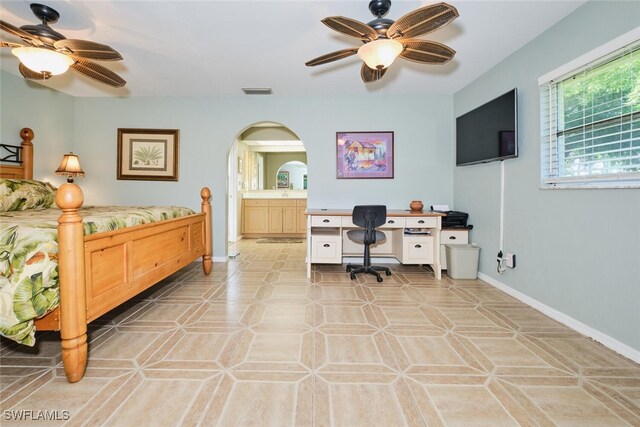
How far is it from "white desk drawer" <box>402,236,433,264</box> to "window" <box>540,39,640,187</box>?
1.32m

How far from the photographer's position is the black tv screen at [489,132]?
8.67 feet

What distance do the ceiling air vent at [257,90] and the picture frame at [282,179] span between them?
458 centimetres

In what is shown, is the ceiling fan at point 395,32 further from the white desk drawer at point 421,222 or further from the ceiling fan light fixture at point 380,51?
the white desk drawer at point 421,222

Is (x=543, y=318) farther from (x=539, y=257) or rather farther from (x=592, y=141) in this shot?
(x=592, y=141)

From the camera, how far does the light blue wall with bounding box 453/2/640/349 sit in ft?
5.78

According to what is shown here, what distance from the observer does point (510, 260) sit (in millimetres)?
2783

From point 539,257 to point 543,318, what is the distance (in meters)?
0.49

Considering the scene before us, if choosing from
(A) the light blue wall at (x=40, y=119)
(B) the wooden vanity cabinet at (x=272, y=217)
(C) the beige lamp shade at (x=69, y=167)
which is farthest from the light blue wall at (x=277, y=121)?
(B) the wooden vanity cabinet at (x=272, y=217)

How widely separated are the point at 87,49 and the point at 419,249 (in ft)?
11.7

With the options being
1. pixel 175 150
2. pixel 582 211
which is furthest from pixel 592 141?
pixel 175 150

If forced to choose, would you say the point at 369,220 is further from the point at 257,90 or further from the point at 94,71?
the point at 94,71

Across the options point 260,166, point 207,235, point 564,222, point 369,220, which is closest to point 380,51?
point 369,220

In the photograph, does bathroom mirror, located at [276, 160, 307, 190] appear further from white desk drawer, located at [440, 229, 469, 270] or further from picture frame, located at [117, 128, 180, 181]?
white desk drawer, located at [440, 229, 469, 270]

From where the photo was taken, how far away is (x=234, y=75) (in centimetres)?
338
